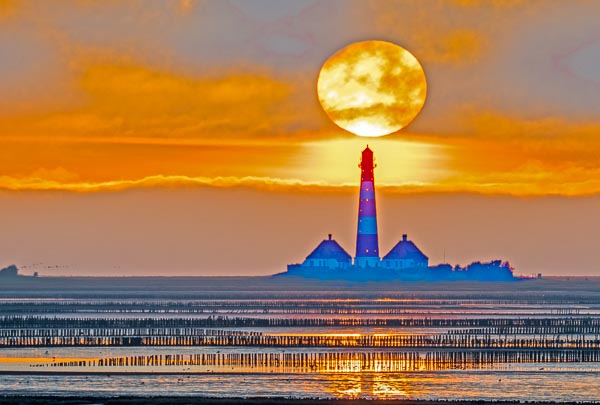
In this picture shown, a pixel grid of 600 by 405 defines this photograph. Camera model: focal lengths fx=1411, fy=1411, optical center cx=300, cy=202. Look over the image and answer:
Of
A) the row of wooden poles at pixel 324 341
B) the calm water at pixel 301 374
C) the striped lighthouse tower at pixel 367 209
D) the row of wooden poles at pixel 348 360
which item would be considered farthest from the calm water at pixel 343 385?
the striped lighthouse tower at pixel 367 209

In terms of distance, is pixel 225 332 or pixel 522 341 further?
pixel 225 332

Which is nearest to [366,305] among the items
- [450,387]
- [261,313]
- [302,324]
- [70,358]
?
[261,313]

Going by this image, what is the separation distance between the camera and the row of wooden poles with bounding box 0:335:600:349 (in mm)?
73250

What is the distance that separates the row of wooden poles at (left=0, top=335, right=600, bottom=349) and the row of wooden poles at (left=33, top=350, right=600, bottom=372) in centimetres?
376

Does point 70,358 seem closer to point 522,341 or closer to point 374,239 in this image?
point 522,341

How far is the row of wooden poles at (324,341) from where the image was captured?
2884 inches

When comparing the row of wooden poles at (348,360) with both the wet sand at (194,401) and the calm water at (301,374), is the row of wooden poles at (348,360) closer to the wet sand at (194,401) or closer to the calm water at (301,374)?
the calm water at (301,374)

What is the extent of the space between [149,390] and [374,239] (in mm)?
134897

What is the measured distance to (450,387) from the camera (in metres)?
54.2

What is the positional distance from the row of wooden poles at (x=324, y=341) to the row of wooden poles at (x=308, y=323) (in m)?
9.00

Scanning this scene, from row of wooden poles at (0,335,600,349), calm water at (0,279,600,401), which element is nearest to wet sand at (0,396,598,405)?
calm water at (0,279,600,401)

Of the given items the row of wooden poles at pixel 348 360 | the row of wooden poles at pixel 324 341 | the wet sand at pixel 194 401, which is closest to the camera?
the wet sand at pixel 194 401

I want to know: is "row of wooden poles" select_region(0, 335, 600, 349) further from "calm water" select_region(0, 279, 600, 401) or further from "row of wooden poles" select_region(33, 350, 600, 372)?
"row of wooden poles" select_region(33, 350, 600, 372)

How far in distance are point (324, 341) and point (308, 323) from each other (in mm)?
18150
